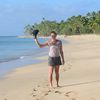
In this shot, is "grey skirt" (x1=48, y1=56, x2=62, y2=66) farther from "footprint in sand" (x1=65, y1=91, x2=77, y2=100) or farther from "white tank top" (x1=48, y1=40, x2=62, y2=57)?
"footprint in sand" (x1=65, y1=91, x2=77, y2=100)

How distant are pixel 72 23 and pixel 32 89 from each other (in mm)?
126143

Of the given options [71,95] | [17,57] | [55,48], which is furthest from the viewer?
[17,57]

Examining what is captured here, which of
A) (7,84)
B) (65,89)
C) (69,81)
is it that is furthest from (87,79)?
(7,84)

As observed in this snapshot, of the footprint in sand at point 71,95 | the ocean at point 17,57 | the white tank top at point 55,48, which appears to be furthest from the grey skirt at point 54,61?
the ocean at point 17,57

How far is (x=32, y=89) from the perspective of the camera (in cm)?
952

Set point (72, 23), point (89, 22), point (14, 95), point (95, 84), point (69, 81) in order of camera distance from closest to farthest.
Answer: point (14, 95) → point (95, 84) → point (69, 81) → point (89, 22) → point (72, 23)

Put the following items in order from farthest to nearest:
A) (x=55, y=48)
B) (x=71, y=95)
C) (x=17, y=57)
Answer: (x=17, y=57) → (x=55, y=48) → (x=71, y=95)

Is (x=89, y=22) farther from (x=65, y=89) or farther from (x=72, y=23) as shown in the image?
(x=65, y=89)

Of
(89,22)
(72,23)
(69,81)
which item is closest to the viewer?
(69,81)

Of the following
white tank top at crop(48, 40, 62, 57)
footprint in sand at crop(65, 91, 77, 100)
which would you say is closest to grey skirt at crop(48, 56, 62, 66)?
white tank top at crop(48, 40, 62, 57)

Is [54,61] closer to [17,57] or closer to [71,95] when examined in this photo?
[71,95]

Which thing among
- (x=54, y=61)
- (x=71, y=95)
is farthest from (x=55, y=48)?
(x=71, y=95)

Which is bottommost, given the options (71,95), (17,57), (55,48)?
(17,57)

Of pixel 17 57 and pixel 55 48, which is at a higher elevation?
pixel 55 48
